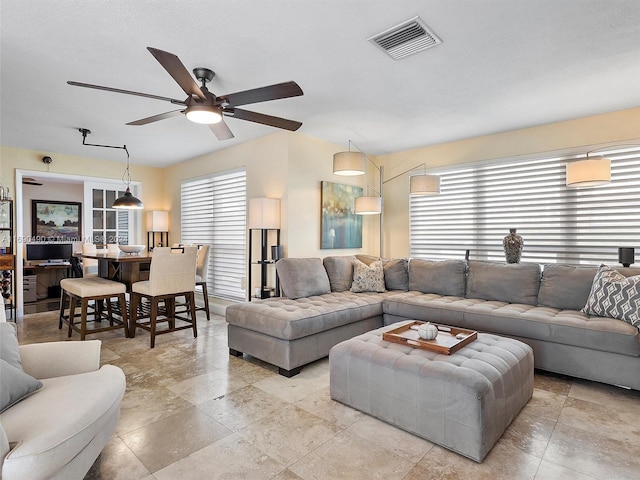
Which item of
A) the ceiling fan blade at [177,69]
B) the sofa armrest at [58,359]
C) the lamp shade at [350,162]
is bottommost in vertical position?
the sofa armrest at [58,359]

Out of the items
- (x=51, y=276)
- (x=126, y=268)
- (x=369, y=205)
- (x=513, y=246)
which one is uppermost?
(x=369, y=205)

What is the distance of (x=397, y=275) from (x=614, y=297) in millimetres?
2156

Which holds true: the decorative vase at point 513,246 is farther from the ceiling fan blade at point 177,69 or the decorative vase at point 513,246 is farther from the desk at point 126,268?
the desk at point 126,268

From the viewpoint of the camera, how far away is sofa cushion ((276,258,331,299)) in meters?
3.87

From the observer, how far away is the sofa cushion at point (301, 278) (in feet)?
12.7

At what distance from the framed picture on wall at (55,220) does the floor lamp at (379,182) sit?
6.62m

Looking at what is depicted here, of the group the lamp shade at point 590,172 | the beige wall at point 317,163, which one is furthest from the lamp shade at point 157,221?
the lamp shade at point 590,172

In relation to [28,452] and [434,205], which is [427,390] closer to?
[28,452]

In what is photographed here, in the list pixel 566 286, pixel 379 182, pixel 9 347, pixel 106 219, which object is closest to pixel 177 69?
pixel 9 347

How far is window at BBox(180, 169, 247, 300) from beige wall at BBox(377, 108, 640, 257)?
2.29 metres

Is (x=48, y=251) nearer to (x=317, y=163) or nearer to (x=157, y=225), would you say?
(x=157, y=225)

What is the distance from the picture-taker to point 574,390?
2.75 meters

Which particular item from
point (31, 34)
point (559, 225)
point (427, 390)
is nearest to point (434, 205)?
point (559, 225)

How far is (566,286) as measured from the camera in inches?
133
